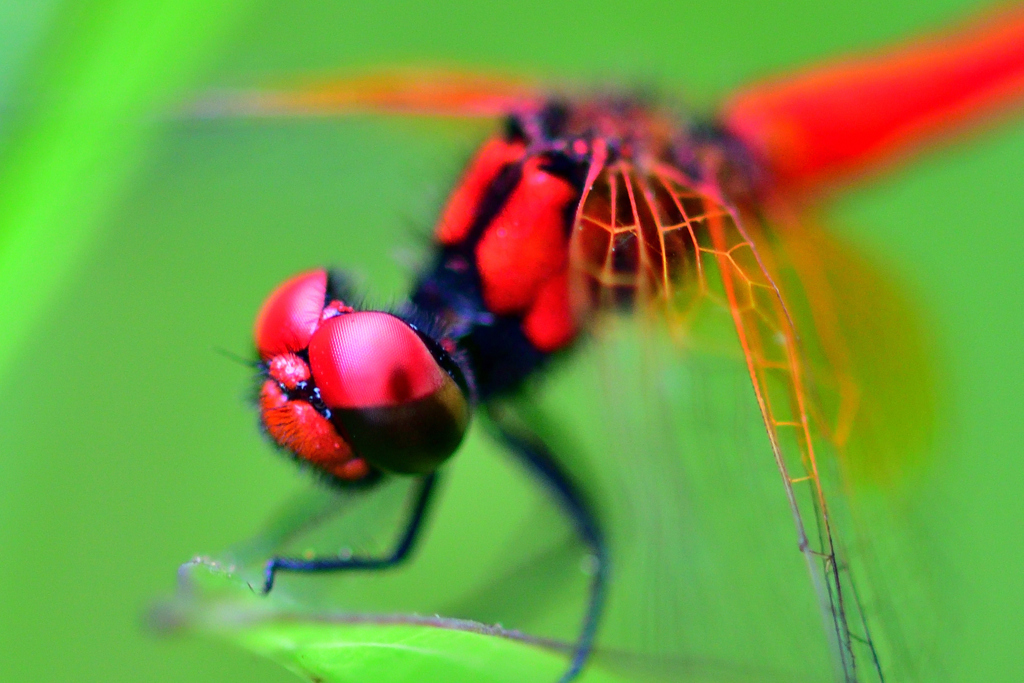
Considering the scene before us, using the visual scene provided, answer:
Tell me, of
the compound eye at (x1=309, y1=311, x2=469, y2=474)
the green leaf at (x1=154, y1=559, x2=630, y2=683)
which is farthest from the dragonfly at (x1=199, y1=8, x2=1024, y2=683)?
the green leaf at (x1=154, y1=559, x2=630, y2=683)

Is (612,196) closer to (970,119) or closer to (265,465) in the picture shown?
(265,465)

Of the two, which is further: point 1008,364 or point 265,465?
point 1008,364

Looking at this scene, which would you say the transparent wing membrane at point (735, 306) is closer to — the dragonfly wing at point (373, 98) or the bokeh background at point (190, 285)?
the bokeh background at point (190, 285)

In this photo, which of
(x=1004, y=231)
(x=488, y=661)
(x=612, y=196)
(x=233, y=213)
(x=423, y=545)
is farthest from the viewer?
(x=1004, y=231)

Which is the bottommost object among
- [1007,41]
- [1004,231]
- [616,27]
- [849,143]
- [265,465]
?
[265,465]

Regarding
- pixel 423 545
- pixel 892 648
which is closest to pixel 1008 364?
pixel 892 648

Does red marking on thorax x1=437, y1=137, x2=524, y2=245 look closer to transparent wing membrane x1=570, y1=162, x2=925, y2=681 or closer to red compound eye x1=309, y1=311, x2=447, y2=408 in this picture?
transparent wing membrane x1=570, y1=162, x2=925, y2=681
